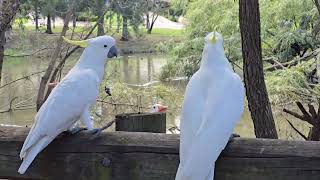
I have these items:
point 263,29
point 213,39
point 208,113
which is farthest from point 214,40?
point 263,29

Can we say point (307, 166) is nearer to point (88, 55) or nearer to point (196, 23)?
point (88, 55)

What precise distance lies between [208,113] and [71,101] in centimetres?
44

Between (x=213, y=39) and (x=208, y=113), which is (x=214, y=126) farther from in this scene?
(x=213, y=39)

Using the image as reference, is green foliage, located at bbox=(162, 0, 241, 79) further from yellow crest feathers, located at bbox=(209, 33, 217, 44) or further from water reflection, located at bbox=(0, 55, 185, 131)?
yellow crest feathers, located at bbox=(209, 33, 217, 44)

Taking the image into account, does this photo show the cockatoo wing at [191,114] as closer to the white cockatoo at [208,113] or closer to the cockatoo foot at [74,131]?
the white cockatoo at [208,113]

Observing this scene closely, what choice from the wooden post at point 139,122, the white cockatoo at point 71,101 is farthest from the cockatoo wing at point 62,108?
the wooden post at point 139,122

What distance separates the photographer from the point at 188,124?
3.34 ft

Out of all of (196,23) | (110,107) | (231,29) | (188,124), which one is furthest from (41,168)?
(196,23)

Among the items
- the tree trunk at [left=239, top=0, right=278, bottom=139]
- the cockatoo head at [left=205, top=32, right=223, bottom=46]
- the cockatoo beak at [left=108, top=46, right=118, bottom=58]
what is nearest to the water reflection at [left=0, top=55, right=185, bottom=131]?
the tree trunk at [left=239, top=0, right=278, bottom=139]

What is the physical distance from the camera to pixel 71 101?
1.30 meters

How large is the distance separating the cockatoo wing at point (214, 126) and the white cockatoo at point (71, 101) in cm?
30

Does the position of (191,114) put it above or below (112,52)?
below

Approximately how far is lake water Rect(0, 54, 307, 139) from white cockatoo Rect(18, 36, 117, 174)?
2584 millimetres

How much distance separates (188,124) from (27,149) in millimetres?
375
